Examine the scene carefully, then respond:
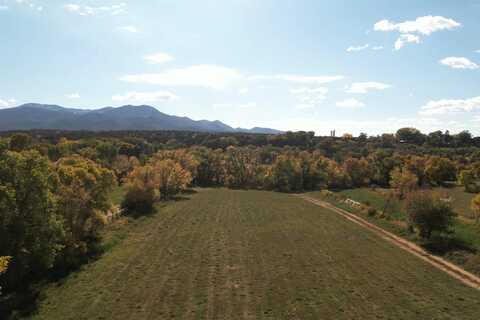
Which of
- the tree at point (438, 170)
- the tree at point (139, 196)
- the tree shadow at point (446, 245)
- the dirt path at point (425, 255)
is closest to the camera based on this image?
the dirt path at point (425, 255)

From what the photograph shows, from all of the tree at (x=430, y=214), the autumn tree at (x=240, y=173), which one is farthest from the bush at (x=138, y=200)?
the autumn tree at (x=240, y=173)

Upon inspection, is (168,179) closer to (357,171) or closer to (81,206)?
(81,206)

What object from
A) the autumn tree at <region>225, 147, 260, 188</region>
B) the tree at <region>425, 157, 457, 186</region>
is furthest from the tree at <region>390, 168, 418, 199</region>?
the tree at <region>425, 157, 457, 186</region>

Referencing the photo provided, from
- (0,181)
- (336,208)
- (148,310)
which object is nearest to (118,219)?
(0,181)

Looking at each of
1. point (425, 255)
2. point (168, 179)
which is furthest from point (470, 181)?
point (168, 179)

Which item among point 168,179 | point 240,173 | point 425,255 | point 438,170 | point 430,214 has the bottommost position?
point 240,173

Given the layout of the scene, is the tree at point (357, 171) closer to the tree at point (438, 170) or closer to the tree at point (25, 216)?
the tree at point (438, 170)
